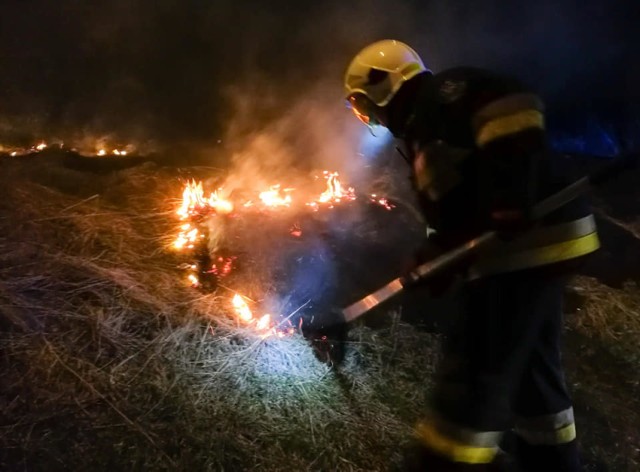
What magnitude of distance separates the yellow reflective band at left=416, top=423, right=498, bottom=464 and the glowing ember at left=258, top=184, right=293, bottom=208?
3.68 m

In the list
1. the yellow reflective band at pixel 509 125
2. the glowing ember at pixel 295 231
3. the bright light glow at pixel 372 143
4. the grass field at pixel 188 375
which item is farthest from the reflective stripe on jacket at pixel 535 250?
the bright light glow at pixel 372 143

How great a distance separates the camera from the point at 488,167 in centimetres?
264

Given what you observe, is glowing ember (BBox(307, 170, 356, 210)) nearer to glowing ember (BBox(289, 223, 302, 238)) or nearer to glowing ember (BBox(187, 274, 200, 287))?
glowing ember (BBox(289, 223, 302, 238))

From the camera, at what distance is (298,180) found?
270 inches

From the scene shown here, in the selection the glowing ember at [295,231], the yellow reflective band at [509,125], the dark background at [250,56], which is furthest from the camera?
the dark background at [250,56]

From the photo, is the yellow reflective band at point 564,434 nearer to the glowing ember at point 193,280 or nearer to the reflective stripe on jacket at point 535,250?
the reflective stripe on jacket at point 535,250

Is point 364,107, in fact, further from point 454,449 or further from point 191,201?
point 191,201

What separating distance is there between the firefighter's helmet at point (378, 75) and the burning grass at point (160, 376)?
1974mm

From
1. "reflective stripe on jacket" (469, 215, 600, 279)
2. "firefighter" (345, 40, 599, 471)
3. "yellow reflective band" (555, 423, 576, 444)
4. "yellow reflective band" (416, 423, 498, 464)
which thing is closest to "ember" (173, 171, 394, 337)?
"yellow reflective band" (416, 423, 498, 464)

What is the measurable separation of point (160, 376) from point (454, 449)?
2.24 metres

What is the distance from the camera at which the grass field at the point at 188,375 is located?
3736 millimetres

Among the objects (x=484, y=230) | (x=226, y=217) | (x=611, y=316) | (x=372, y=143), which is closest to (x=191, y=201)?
(x=226, y=217)

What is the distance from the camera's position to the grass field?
3736 millimetres

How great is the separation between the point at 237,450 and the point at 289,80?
7.22 meters
